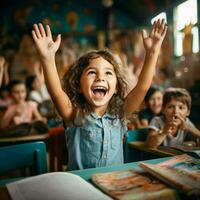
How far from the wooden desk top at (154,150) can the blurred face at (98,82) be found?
38 cm

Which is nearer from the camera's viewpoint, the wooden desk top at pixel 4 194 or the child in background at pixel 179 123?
the wooden desk top at pixel 4 194

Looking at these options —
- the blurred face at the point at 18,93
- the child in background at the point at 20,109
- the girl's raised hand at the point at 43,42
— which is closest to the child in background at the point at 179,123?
the girl's raised hand at the point at 43,42

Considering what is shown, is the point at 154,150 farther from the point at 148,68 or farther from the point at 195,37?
the point at 195,37

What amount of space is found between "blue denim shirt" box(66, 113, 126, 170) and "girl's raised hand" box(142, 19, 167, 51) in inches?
13.9

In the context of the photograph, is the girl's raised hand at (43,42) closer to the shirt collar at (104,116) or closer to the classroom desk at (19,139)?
the shirt collar at (104,116)

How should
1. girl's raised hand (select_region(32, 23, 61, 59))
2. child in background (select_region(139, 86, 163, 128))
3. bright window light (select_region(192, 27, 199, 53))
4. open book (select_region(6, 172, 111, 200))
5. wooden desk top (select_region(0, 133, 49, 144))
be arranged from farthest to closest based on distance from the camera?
bright window light (select_region(192, 27, 199, 53)) < child in background (select_region(139, 86, 163, 128)) < wooden desk top (select_region(0, 133, 49, 144)) < girl's raised hand (select_region(32, 23, 61, 59)) < open book (select_region(6, 172, 111, 200))

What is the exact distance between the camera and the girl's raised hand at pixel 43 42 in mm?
1021

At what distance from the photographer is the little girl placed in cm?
113

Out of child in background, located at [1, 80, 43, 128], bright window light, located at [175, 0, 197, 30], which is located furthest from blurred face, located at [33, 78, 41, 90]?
bright window light, located at [175, 0, 197, 30]

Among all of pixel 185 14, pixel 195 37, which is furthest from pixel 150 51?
Answer: pixel 185 14

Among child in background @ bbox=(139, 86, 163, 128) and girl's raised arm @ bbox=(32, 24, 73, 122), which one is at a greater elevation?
girl's raised arm @ bbox=(32, 24, 73, 122)

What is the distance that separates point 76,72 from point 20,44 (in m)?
6.52

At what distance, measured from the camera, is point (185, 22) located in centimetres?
516

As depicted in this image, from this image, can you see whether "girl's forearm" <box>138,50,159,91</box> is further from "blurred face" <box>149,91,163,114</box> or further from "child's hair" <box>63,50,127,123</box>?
"blurred face" <box>149,91,163,114</box>
